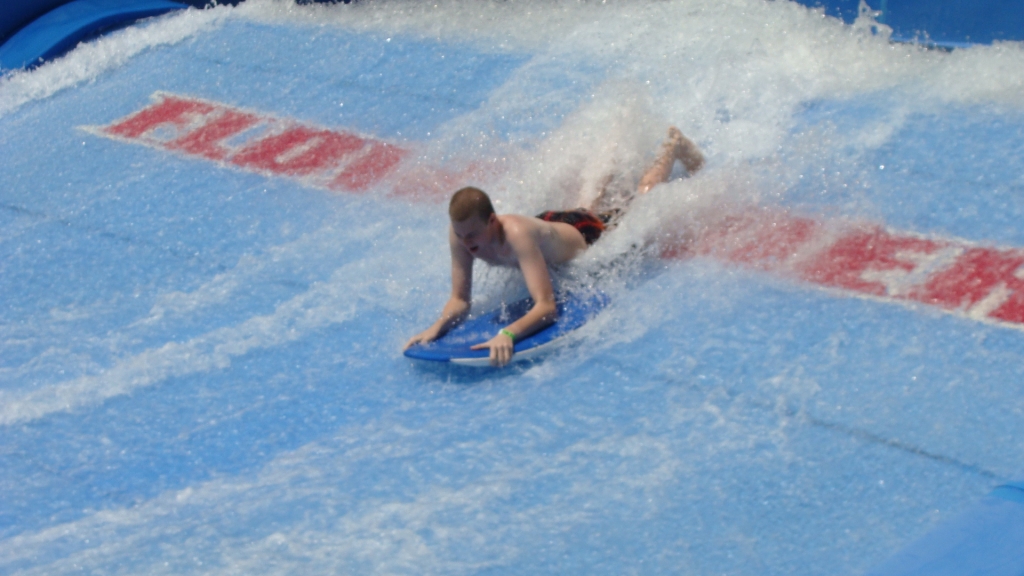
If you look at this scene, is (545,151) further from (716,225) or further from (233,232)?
(233,232)

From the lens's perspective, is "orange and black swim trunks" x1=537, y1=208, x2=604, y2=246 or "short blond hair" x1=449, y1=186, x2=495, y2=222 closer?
"short blond hair" x1=449, y1=186, x2=495, y2=222

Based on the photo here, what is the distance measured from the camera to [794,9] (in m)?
5.97

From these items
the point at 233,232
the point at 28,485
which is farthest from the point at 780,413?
the point at 233,232

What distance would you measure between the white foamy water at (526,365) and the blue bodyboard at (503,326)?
0.25ft

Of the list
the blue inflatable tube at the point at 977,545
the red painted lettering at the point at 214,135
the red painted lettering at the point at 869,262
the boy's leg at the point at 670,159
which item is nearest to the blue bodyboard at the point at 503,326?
the boy's leg at the point at 670,159

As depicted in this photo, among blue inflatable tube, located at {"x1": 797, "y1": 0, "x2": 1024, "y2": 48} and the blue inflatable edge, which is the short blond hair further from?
the blue inflatable edge

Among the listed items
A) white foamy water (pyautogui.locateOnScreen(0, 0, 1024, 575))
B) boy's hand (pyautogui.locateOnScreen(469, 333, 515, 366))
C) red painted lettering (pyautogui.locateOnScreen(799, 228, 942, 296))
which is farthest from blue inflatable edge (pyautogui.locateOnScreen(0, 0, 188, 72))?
red painted lettering (pyautogui.locateOnScreen(799, 228, 942, 296))

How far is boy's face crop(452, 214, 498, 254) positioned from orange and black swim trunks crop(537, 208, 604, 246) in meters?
0.56

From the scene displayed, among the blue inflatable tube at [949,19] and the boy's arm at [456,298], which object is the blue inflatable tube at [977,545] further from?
the blue inflatable tube at [949,19]

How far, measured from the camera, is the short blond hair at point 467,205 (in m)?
3.58

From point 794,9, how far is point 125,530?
15.3 feet

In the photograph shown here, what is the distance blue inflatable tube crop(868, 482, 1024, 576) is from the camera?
2438 millimetres

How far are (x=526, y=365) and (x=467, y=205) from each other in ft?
2.16

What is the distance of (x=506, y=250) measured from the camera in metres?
3.82
